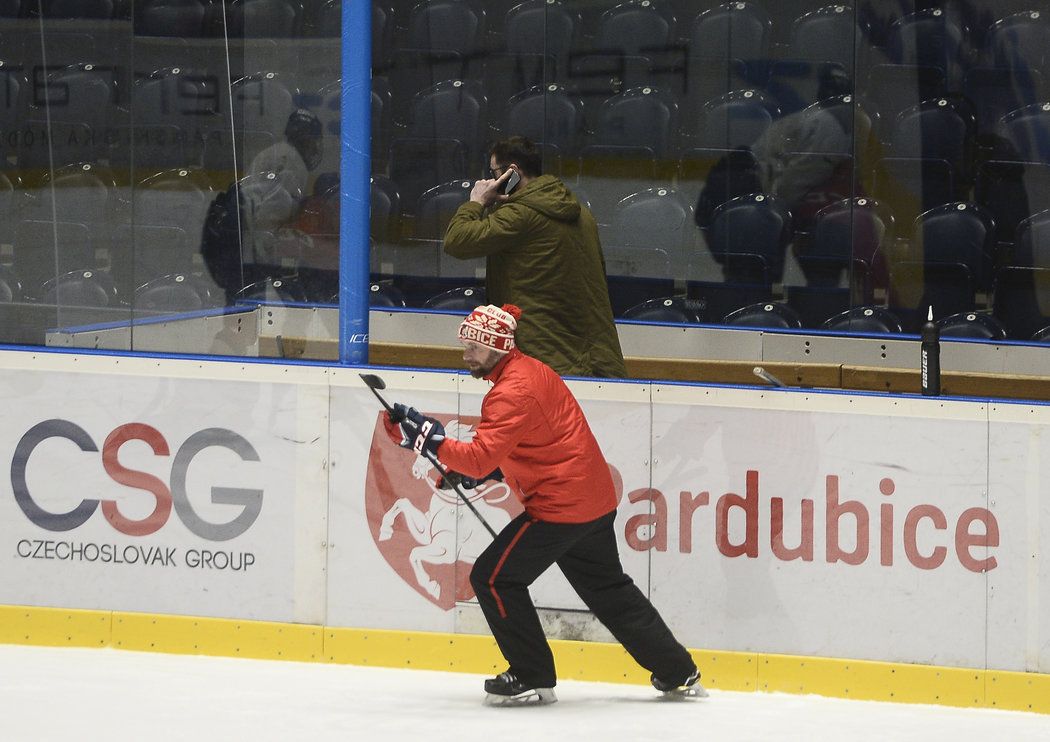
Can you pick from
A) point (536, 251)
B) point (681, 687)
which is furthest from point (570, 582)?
point (536, 251)

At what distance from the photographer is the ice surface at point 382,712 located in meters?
4.30

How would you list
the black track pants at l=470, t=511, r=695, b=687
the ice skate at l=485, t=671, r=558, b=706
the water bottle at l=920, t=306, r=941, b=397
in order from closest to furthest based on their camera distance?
the black track pants at l=470, t=511, r=695, b=687 < the ice skate at l=485, t=671, r=558, b=706 < the water bottle at l=920, t=306, r=941, b=397

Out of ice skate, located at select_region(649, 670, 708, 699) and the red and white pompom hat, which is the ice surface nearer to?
ice skate, located at select_region(649, 670, 708, 699)

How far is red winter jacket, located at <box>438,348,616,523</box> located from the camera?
4.32 meters

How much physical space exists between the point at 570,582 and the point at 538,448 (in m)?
0.51

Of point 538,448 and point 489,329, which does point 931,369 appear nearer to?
point 538,448

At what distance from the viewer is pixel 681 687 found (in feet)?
15.3

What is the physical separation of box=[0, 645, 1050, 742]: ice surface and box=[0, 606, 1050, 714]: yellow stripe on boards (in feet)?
0.16

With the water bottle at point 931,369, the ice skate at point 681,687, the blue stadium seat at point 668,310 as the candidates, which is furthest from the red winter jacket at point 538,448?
the blue stadium seat at point 668,310

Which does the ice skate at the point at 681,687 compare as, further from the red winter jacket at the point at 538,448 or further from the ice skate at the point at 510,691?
the red winter jacket at the point at 538,448

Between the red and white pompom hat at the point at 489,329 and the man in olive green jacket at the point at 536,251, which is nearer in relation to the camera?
the red and white pompom hat at the point at 489,329

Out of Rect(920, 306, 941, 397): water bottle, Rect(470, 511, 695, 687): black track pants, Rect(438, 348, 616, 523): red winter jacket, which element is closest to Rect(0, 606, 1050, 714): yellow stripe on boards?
Rect(470, 511, 695, 687): black track pants

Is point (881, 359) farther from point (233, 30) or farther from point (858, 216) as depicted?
point (233, 30)

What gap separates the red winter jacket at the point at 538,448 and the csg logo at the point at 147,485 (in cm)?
116
